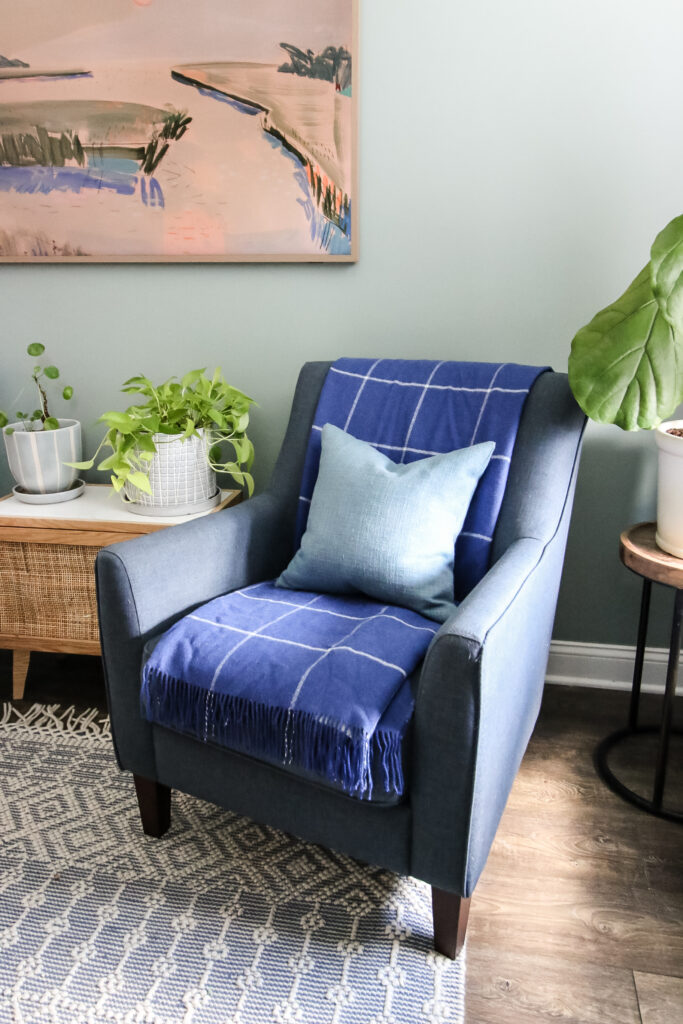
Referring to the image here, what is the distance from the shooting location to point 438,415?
5.47ft

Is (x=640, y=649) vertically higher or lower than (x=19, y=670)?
higher

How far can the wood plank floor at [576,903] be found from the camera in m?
1.16

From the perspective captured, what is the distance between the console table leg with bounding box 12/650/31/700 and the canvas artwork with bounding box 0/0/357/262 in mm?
1094

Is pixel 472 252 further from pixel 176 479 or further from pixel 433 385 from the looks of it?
pixel 176 479

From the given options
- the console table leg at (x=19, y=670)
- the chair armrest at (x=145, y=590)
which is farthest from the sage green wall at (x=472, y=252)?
the console table leg at (x=19, y=670)

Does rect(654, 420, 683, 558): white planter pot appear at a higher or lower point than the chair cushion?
higher

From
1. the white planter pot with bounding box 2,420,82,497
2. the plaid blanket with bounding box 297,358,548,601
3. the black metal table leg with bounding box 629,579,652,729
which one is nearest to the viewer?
the plaid blanket with bounding box 297,358,548,601

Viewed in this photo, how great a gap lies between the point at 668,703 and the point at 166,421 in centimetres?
130

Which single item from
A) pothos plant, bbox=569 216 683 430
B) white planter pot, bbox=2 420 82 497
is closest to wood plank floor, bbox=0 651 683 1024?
pothos plant, bbox=569 216 683 430

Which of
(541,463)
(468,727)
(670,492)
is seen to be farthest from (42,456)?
(670,492)

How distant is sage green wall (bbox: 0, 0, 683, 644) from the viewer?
171 centimetres

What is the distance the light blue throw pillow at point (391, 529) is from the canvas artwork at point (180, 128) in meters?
0.71

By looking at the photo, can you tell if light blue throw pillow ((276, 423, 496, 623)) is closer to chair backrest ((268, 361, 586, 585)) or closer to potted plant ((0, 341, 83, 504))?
chair backrest ((268, 361, 586, 585))

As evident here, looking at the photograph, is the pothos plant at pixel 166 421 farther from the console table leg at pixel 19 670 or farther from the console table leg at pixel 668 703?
the console table leg at pixel 668 703
